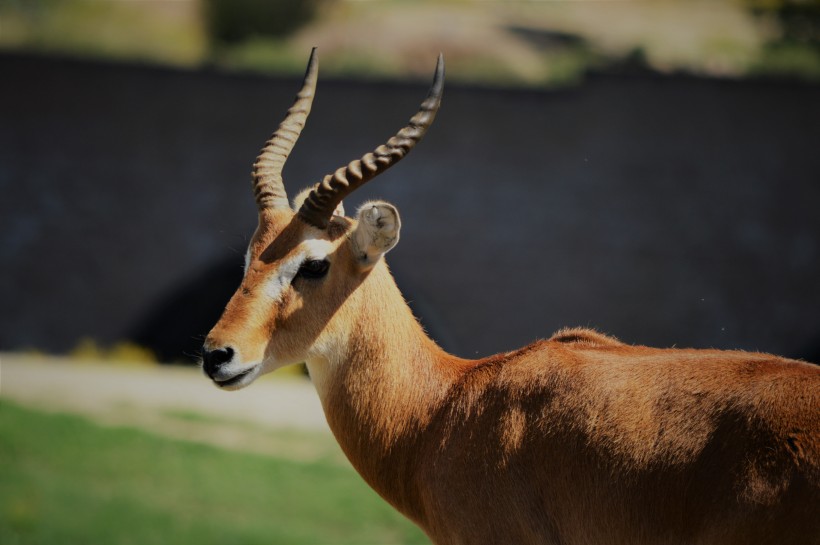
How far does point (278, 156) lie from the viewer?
6.85 m

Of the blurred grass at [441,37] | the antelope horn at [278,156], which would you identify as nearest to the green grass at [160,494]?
the antelope horn at [278,156]

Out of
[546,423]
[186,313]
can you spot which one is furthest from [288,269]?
[186,313]

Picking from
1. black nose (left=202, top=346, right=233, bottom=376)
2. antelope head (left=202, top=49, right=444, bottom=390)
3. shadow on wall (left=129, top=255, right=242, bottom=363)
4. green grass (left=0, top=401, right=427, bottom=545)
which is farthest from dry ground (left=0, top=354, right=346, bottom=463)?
black nose (left=202, top=346, right=233, bottom=376)

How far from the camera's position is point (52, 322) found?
72.9ft

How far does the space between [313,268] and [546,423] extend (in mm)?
1612

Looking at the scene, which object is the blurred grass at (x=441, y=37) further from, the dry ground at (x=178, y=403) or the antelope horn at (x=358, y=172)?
the antelope horn at (x=358, y=172)

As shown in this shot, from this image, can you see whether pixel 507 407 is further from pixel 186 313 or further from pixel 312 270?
pixel 186 313

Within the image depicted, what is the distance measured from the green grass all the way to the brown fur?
6866 millimetres

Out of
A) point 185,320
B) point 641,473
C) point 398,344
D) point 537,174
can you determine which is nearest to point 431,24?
point 537,174

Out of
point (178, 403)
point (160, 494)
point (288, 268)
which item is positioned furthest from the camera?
point (178, 403)

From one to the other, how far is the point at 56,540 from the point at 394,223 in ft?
26.7

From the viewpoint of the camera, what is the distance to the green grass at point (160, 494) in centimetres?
1288

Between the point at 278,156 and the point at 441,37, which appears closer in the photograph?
the point at 278,156

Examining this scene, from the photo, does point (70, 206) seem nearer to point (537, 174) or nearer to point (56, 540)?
point (537, 174)
